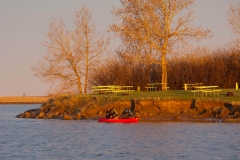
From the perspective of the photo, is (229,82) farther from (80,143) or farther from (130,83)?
(80,143)

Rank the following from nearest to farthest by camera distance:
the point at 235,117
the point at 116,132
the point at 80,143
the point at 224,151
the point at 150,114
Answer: the point at 224,151, the point at 80,143, the point at 116,132, the point at 235,117, the point at 150,114

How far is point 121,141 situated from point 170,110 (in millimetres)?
14316

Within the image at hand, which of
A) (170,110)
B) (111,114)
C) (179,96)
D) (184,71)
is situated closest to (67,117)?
(111,114)

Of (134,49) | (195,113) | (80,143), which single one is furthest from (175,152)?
(134,49)

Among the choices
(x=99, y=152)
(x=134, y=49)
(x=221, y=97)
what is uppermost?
(x=134, y=49)

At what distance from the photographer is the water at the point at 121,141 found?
27.2 metres

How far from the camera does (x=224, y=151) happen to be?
90.7ft

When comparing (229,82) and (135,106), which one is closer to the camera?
(135,106)

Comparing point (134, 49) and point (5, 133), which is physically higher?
point (134, 49)

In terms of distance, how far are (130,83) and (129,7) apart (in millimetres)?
7515

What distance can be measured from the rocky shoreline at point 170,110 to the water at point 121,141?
11.2 ft

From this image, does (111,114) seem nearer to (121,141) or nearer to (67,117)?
(67,117)

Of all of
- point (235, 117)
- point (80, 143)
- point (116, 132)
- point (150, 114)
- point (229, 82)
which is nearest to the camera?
point (80, 143)

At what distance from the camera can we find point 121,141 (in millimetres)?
32438
